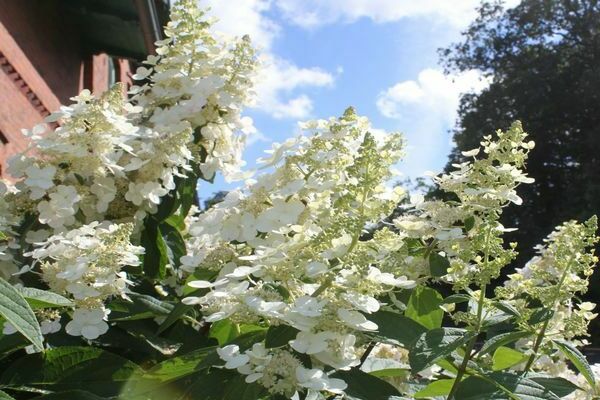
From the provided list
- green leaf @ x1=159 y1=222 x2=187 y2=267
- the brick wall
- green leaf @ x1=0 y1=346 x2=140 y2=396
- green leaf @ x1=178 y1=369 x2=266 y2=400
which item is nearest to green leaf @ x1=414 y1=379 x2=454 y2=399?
green leaf @ x1=178 y1=369 x2=266 y2=400

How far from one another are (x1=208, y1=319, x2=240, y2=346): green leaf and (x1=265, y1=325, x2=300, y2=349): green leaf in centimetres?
47

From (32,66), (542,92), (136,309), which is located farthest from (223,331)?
(542,92)

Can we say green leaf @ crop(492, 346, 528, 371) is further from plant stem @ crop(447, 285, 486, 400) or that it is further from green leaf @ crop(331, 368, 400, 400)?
green leaf @ crop(331, 368, 400, 400)

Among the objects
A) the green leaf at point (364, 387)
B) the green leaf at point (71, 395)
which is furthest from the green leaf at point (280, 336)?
the green leaf at point (71, 395)

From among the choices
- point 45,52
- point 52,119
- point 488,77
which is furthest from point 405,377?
point 488,77

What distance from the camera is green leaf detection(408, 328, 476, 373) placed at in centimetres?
126

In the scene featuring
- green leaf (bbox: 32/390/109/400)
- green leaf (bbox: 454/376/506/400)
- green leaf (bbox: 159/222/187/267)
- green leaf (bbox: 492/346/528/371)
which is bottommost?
green leaf (bbox: 32/390/109/400)

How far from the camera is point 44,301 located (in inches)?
53.4

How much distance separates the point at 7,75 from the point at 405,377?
5.19 m

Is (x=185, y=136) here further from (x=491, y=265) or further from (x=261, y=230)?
(x=491, y=265)

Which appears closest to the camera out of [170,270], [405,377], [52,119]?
[405,377]

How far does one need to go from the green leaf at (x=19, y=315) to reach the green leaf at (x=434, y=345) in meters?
0.64

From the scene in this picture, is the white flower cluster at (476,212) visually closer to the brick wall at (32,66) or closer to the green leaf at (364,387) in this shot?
the green leaf at (364,387)

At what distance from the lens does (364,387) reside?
130 centimetres
